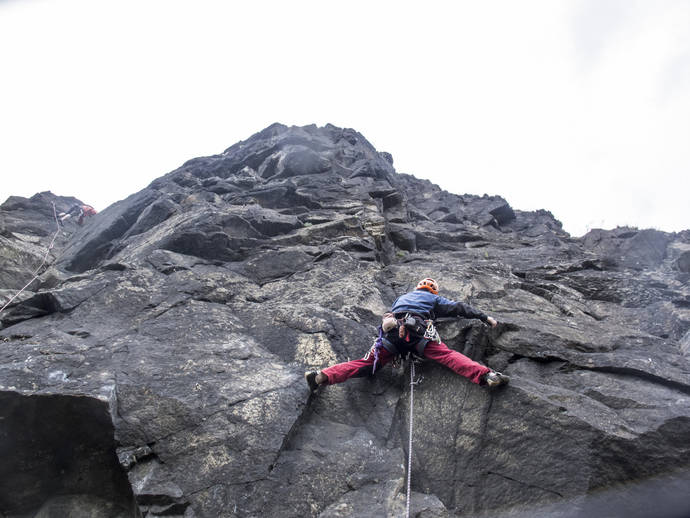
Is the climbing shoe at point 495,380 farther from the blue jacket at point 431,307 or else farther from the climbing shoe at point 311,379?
the climbing shoe at point 311,379

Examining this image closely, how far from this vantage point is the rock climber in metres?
5.62

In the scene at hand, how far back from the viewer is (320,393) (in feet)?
20.1

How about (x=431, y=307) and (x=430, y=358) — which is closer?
(x=430, y=358)

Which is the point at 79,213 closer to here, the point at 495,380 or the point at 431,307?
the point at 431,307

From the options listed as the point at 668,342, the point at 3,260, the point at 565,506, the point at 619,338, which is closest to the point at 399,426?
the point at 565,506

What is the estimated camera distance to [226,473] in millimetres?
4785

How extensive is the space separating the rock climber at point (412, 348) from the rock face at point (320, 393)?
0.25 meters

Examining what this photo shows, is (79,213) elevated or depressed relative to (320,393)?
elevated

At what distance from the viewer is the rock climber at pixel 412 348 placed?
18.4 ft

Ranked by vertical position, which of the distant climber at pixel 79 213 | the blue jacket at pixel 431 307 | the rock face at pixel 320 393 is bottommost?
the rock face at pixel 320 393

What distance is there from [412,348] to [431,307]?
0.93 metres

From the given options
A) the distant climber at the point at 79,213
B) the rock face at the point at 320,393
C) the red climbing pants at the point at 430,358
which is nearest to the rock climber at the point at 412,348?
the red climbing pants at the point at 430,358

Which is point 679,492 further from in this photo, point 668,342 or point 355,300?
point 355,300

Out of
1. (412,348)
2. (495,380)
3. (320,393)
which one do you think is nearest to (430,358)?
(412,348)
